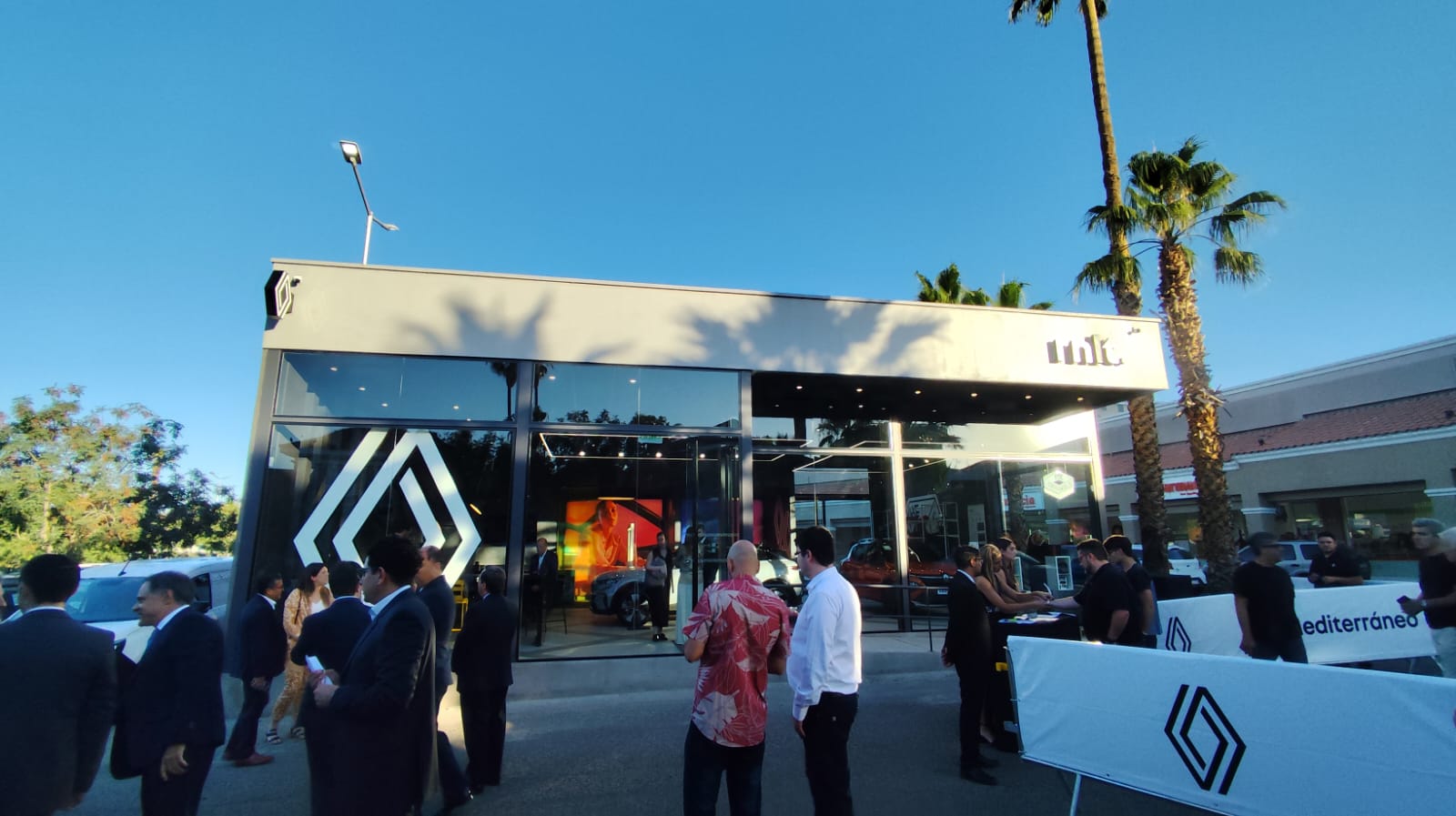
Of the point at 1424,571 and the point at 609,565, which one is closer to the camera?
the point at 1424,571

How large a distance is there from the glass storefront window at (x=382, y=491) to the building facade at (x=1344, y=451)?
18380 mm

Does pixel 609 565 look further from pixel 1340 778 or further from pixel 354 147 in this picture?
pixel 1340 778

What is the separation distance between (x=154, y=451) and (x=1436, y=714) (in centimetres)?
3867

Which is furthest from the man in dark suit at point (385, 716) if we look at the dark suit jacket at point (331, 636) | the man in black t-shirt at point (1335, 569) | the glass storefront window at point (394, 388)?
the man in black t-shirt at point (1335, 569)

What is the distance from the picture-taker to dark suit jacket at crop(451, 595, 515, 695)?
5074 millimetres

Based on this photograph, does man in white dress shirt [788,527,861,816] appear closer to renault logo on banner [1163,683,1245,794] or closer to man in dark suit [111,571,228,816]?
renault logo on banner [1163,683,1245,794]

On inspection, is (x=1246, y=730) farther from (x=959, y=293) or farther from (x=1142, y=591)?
(x=959, y=293)

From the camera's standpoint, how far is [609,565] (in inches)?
470

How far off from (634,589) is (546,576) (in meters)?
1.87

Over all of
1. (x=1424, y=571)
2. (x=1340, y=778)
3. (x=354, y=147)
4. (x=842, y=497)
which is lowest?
(x=1340, y=778)

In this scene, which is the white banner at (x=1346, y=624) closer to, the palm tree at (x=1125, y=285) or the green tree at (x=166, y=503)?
the palm tree at (x=1125, y=285)

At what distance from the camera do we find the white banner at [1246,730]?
2.92m

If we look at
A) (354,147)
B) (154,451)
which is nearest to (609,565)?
(354,147)

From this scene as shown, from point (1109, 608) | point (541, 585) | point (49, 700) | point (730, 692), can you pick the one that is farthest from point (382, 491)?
point (1109, 608)
